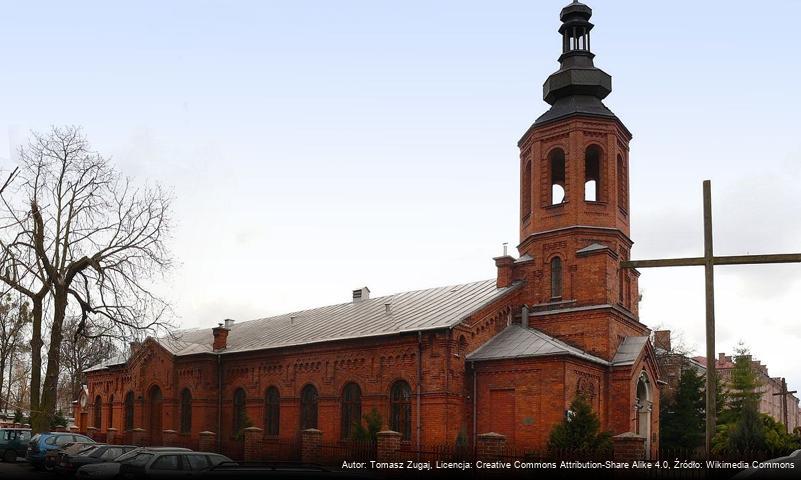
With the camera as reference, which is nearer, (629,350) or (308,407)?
(629,350)

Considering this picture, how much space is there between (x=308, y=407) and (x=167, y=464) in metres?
13.4

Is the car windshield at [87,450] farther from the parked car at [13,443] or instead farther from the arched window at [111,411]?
the arched window at [111,411]

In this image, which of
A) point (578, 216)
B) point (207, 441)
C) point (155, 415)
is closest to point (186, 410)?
point (155, 415)

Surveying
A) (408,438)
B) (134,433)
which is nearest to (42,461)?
(134,433)

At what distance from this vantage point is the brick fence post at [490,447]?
2191cm

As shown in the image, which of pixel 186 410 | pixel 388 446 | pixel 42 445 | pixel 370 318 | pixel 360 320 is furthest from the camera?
pixel 186 410

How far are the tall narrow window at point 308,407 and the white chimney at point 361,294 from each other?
6.91 meters

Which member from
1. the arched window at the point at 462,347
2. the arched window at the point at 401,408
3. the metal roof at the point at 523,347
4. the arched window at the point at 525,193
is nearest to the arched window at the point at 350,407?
the arched window at the point at 401,408

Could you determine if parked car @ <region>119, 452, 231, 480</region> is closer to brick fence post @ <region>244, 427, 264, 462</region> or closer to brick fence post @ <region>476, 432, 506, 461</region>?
brick fence post @ <region>476, 432, 506, 461</region>

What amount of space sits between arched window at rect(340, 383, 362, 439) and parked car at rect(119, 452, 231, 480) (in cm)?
1030

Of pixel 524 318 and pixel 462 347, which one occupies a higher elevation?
pixel 524 318

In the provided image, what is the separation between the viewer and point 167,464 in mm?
20078

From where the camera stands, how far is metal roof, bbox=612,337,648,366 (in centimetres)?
2871

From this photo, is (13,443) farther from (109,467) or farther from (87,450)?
(109,467)
